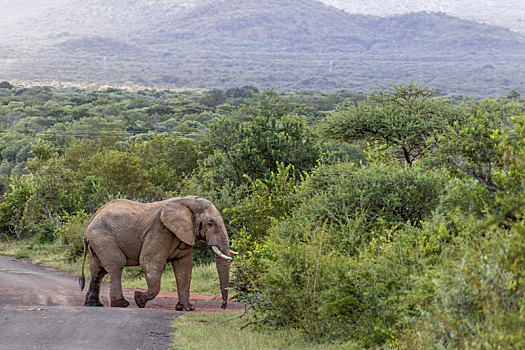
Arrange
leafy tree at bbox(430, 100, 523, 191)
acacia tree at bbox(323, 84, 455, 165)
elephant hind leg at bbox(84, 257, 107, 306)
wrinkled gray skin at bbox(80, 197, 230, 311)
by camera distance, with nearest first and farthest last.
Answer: leafy tree at bbox(430, 100, 523, 191) < wrinkled gray skin at bbox(80, 197, 230, 311) < elephant hind leg at bbox(84, 257, 107, 306) < acacia tree at bbox(323, 84, 455, 165)

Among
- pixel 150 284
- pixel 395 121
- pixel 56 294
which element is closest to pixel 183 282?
pixel 150 284

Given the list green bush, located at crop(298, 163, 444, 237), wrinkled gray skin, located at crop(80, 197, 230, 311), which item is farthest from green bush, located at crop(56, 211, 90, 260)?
green bush, located at crop(298, 163, 444, 237)

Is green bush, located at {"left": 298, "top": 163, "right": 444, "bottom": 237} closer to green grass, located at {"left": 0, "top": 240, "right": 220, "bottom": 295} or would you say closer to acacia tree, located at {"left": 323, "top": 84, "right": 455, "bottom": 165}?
green grass, located at {"left": 0, "top": 240, "right": 220, "bottom": 295}

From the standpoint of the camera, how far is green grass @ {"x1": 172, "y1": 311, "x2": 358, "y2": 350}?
10.2m

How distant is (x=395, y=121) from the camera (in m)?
23.9

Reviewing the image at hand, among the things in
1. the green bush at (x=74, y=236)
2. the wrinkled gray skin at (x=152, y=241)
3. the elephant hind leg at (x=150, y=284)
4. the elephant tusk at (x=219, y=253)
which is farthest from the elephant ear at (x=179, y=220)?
the green bush at (x=74, y=236)

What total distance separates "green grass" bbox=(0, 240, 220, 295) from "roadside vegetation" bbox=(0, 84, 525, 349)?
11 centimetres

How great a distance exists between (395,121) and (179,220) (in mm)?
11601

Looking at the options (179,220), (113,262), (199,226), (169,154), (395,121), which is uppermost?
(395,121)

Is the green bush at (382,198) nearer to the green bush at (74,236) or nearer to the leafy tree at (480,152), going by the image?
the leafy tree at (480,152)

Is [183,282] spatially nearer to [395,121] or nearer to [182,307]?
[182,307]

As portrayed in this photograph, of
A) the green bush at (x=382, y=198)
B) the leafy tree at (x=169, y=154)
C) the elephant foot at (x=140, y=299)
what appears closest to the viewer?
the elephant foot at (x=140, y=299)

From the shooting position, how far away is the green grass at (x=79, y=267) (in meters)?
18.6

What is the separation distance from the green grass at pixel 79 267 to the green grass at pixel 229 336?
16.3ft
